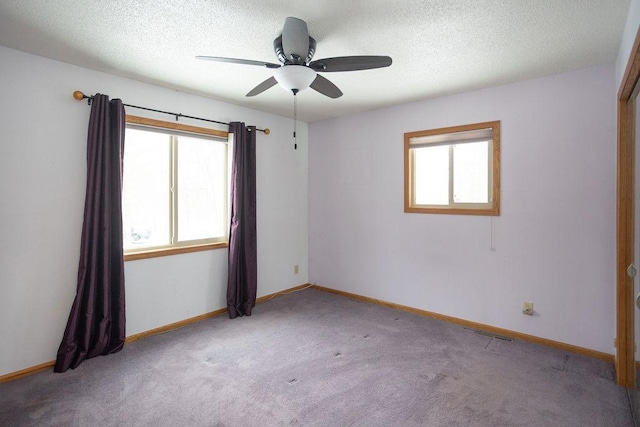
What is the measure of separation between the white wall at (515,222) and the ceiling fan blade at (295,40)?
2.09m

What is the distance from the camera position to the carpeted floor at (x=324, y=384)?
1.96 m

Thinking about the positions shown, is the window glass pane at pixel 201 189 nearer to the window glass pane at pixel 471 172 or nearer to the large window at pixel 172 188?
the large window at pixel 172 188

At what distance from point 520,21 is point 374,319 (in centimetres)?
282

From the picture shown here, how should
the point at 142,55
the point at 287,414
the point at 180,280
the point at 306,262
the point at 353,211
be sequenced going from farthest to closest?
the point at 306,262
the point at 353,211
the point at 180,280
the point at 142,55
the point at 287,414

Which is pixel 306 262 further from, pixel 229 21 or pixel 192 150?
pixel 229 21

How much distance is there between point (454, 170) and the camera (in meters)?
3.49

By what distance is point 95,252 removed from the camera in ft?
8.62

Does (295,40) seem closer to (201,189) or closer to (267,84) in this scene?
(267,84)

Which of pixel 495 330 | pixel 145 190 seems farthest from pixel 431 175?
pixel 145 190

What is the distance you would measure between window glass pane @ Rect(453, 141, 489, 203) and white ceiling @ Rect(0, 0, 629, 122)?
2.14 ft

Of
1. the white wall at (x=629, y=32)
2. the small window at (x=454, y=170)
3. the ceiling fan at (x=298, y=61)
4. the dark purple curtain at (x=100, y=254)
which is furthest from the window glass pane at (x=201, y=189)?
the white wall at (x=629, y=32)

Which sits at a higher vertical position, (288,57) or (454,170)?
(288,57)

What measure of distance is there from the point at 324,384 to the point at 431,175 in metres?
2.45

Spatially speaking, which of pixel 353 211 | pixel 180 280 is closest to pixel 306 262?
pixel 353 211
